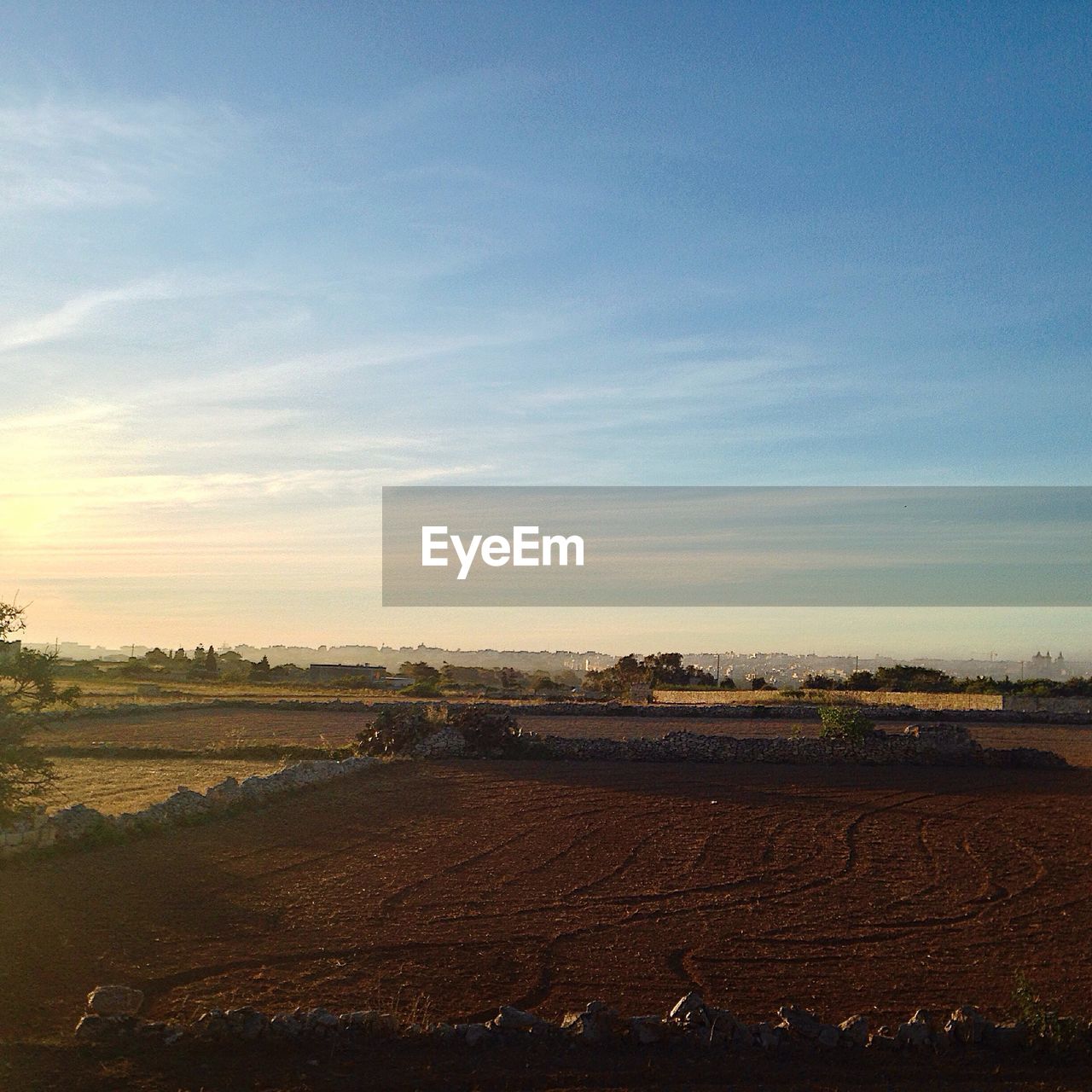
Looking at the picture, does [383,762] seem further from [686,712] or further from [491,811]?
[686,712]

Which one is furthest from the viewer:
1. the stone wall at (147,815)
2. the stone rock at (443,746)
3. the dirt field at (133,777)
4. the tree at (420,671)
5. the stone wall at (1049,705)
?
the tree at (420,671)

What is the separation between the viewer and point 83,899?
10.6m

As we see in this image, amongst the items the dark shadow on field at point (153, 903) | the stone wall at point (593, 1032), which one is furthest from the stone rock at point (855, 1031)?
the dark shadow on field at point (153, 903)

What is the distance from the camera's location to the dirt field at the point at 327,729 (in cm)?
2995

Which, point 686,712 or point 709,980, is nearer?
point 709,980

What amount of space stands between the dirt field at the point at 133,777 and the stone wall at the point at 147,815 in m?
1.18

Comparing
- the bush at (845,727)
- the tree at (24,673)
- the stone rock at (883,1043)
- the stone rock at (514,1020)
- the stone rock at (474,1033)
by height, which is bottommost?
the stone rock at (883,1043)

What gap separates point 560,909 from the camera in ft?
34.7

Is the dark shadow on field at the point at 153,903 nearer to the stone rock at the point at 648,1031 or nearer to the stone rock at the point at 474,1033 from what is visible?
the stone rock at the point at 474,1033

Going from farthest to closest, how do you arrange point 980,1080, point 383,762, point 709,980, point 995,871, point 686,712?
point 686,712, point 383,762, point 995,871, point 709,980, point 980,1080

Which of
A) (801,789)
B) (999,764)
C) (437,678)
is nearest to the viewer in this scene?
(801,789)

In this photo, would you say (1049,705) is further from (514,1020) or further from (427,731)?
(514,1020)

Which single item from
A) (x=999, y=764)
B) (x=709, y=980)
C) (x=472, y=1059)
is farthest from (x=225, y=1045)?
(x=999, y=764)

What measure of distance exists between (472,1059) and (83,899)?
19.1 ft
